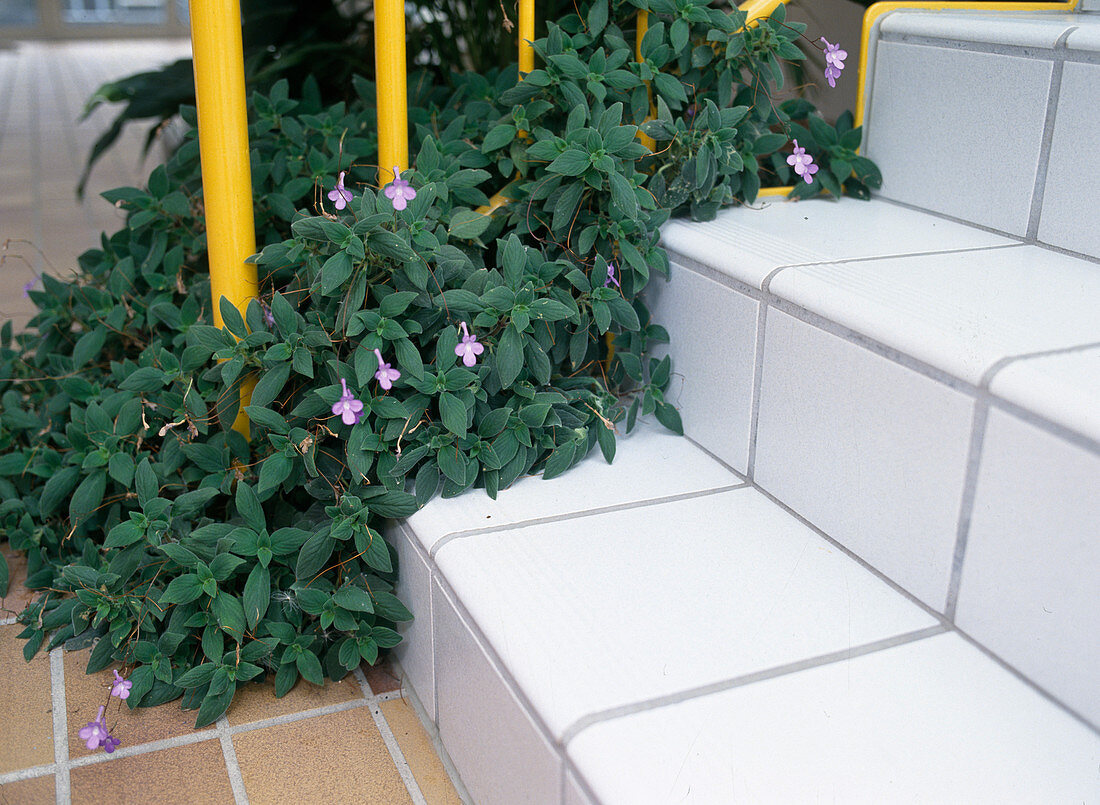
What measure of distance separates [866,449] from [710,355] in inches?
10.9

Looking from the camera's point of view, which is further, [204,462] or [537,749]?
[204,462]

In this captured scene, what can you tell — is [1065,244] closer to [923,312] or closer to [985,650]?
[923,312]

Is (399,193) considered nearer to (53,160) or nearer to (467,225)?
(467,225)

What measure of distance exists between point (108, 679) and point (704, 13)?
1059 millimetres

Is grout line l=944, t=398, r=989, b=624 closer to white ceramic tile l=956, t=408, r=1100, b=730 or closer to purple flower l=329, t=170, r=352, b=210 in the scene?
white ceramic tile l=956, t=408, r=1100, b=730

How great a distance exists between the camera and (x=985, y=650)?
0.86m

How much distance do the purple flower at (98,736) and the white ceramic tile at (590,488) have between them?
14.4 inches

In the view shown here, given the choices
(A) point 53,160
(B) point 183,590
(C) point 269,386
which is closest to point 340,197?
(C) point 269,386

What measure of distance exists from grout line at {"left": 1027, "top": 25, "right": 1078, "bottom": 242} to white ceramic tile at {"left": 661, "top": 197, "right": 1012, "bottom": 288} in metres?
0.04

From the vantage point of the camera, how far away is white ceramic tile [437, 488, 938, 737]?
32.8 inches

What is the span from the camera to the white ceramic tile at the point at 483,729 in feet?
2.71

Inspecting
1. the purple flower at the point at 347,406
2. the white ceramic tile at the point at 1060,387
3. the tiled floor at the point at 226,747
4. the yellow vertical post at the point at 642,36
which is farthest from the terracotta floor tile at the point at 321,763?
the yellow vertical post at the point at 642,36

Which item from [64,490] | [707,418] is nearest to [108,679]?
[64,490]

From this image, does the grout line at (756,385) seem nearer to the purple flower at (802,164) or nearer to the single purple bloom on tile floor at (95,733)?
the purple flower at (802,164)
